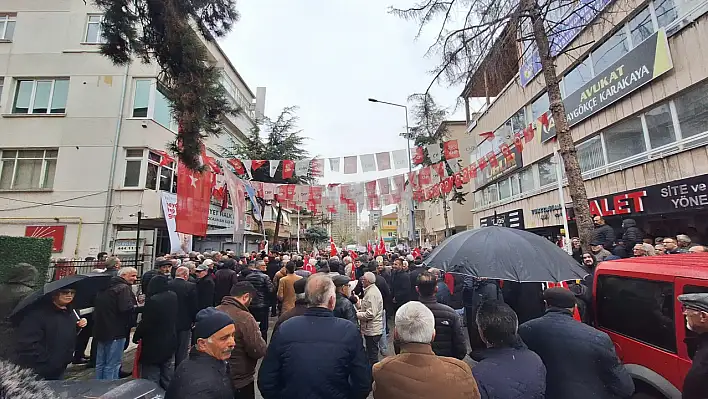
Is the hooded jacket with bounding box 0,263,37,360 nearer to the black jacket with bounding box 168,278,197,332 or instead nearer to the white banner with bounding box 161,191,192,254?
the black jacket with bounding box 168,278,197,332

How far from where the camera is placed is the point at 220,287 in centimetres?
675

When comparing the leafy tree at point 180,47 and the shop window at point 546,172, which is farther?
the shop window at point 546,172

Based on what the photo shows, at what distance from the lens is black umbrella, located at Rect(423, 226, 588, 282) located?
3.40 metres

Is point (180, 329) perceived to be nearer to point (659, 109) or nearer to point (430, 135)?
point (659, 109)

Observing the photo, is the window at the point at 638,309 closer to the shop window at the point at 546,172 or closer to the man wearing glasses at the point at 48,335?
the man wearing glasses at the point at 48,335

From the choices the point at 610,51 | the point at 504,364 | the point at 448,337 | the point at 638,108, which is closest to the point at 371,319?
the point at 448,337

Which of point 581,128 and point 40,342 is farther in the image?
point 581,128

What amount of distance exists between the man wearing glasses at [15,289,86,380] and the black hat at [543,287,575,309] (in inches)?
191

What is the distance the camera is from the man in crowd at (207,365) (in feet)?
6.46

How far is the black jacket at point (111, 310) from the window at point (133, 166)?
12.0m

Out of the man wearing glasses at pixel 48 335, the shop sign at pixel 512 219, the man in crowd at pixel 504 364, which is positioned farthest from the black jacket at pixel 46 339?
the shop sign at pixel 512 219

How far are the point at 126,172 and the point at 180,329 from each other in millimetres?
12618

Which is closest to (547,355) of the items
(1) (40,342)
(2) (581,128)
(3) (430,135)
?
(1) (40,342)

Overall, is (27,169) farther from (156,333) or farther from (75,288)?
(156,333)
